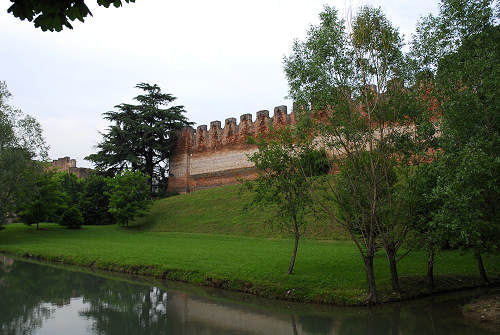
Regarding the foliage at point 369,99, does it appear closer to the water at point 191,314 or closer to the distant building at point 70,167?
the water at point 191,314

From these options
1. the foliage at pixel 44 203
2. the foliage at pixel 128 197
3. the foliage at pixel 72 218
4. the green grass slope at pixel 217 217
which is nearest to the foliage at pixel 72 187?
the foliage at pixel 72 218

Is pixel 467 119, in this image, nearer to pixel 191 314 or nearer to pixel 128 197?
pixel 191 314

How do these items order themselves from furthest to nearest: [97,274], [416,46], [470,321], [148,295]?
1. [97,274]
2. [148,295]
3. [416,46]
4. [470,321]

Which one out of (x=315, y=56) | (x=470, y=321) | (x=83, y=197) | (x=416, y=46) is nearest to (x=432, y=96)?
(x=416, y=46)

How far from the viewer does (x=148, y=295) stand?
1238cm

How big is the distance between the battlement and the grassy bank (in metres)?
14.2

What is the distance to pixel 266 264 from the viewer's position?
1447 centimetres

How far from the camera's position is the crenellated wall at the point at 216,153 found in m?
37.2

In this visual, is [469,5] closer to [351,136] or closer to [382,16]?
[382,16]

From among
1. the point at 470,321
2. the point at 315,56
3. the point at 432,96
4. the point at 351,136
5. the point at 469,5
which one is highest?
the point at 469,5

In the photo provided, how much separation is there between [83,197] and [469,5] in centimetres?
3430

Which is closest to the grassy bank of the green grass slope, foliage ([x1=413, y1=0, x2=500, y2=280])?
the green grass slope

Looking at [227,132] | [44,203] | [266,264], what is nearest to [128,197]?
[44,203]

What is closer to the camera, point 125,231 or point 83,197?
point 125,231
